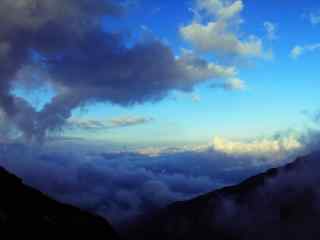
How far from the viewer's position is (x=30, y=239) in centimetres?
16250

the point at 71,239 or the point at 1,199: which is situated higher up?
the point at 1,199

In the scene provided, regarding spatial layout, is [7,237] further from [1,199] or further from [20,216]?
[1,199]

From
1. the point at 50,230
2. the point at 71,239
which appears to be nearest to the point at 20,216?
the point at 50,230

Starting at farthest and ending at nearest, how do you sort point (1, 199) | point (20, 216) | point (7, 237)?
point (1, 199)
point (20, 216)
point (7, 237)

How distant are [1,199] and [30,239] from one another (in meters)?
42.2

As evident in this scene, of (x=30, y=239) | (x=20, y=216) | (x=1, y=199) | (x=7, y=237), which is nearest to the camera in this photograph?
(x=7, y=237)

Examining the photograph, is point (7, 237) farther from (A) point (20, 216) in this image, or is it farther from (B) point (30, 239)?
(A) point (20, 216)

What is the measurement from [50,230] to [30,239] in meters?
24.1

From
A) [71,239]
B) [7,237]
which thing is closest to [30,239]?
[7,237]

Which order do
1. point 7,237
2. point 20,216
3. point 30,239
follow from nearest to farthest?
point 7,237, point 30,239, point 20,216

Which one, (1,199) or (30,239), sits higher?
(1,199)

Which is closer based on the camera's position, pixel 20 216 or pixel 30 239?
pixel 30 239

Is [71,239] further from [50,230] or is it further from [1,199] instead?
[1,199]

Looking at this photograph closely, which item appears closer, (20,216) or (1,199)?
(20,216)
